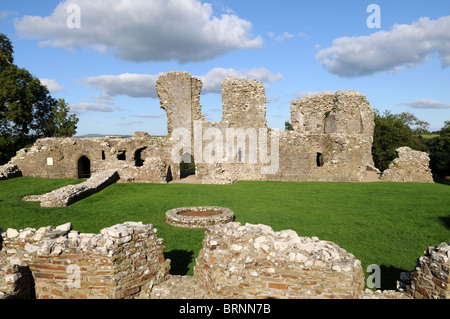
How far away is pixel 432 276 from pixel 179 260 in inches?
205

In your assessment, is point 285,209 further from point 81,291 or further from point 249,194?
point 81,291

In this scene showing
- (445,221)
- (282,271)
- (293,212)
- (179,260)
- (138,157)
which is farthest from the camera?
(138,157)

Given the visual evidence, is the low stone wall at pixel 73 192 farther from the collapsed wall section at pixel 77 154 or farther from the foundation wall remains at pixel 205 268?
the foundation wall remains at pixel 205 268

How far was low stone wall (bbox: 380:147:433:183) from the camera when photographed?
62.0 feet

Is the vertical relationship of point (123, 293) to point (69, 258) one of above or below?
below

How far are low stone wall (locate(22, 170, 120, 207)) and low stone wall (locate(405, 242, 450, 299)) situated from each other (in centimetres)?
1311

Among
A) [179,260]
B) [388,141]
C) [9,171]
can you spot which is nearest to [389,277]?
[179,260]

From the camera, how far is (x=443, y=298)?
4117 mm

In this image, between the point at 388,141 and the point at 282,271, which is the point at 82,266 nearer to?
the point at 282,271

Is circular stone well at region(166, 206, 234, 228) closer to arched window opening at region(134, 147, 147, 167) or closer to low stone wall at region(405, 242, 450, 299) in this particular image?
low stone wall at region(405, 242, 450, 299)

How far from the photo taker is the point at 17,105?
2747 centimetres

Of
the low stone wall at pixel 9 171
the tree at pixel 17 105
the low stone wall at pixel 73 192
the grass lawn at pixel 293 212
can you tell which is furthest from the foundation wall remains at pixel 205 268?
the tree at pixel 17 105
